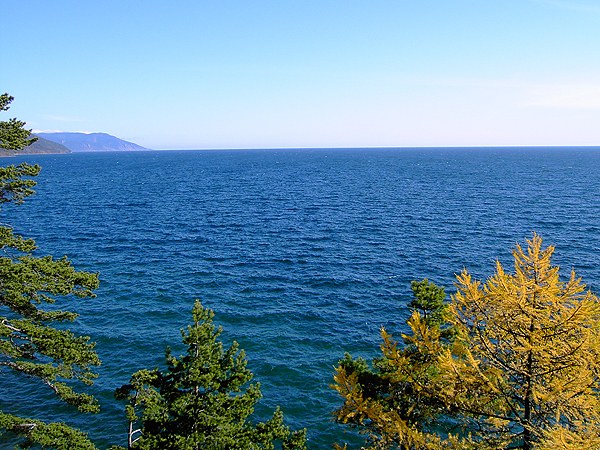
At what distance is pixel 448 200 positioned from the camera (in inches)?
3824

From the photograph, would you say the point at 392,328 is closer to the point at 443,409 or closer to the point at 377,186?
the point at 443,409

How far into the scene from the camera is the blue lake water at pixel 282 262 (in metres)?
31.1

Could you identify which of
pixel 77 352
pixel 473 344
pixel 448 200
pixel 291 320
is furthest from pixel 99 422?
pixel 448 200

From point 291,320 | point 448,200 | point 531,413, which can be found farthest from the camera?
point 448,200

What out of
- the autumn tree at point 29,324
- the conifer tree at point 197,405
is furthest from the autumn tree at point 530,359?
the autumn tree at point 29,324

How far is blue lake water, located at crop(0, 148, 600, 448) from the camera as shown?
31141 millimetres

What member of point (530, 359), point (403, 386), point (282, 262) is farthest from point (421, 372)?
point (282, 262)

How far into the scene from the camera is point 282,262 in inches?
2142

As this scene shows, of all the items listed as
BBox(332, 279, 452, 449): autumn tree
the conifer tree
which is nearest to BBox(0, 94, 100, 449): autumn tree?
the conifer tree

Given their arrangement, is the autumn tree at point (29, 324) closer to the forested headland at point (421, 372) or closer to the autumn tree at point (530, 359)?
the forested headland at point (421, 372)

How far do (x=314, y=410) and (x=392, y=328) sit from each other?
11.8 metres

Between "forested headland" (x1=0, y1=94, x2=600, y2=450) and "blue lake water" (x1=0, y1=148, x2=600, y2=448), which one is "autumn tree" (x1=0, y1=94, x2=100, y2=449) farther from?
"blue lake water" (x1=0, y1=148, x2=600, y2=448)

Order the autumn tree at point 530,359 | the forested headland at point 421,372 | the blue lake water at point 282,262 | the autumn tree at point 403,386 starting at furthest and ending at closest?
the blue lake water at point 282,262 → the autumn tree at point 403,386 → the forested headland at point 421,372 → the autumn tree at point 530,359

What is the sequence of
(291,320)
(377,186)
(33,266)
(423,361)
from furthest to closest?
(377,186) < (291,320) < (33,266) < (423,361)
